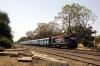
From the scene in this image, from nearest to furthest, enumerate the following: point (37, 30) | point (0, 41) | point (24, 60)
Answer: point (24, 60) < point (0, 41) < point (37, 30)

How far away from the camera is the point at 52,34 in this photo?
281 feet

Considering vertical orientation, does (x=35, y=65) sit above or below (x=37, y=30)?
below

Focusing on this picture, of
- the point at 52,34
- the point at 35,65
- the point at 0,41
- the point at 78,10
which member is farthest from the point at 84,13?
the point at 35,65

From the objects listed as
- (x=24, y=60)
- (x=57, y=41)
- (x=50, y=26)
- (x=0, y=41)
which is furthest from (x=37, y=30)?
(x=24, y=60)

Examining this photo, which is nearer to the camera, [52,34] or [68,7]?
[68,7]

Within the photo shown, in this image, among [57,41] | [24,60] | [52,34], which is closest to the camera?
[24,60]

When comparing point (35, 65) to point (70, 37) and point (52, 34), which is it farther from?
point (52, 34)

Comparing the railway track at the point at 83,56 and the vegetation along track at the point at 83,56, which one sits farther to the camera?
the vegetation along track at the point at 83,56

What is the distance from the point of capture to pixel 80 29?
51188 mm

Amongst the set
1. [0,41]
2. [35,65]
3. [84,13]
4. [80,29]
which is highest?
[84,13]

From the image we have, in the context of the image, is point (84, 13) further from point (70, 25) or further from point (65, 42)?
point (65, 42)

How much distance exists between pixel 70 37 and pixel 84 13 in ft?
57.9

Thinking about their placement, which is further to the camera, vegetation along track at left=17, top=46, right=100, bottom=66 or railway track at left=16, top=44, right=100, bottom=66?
vegetation along track at left=17, top=46, right=100, bottom=66

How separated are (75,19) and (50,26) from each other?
120 feet
